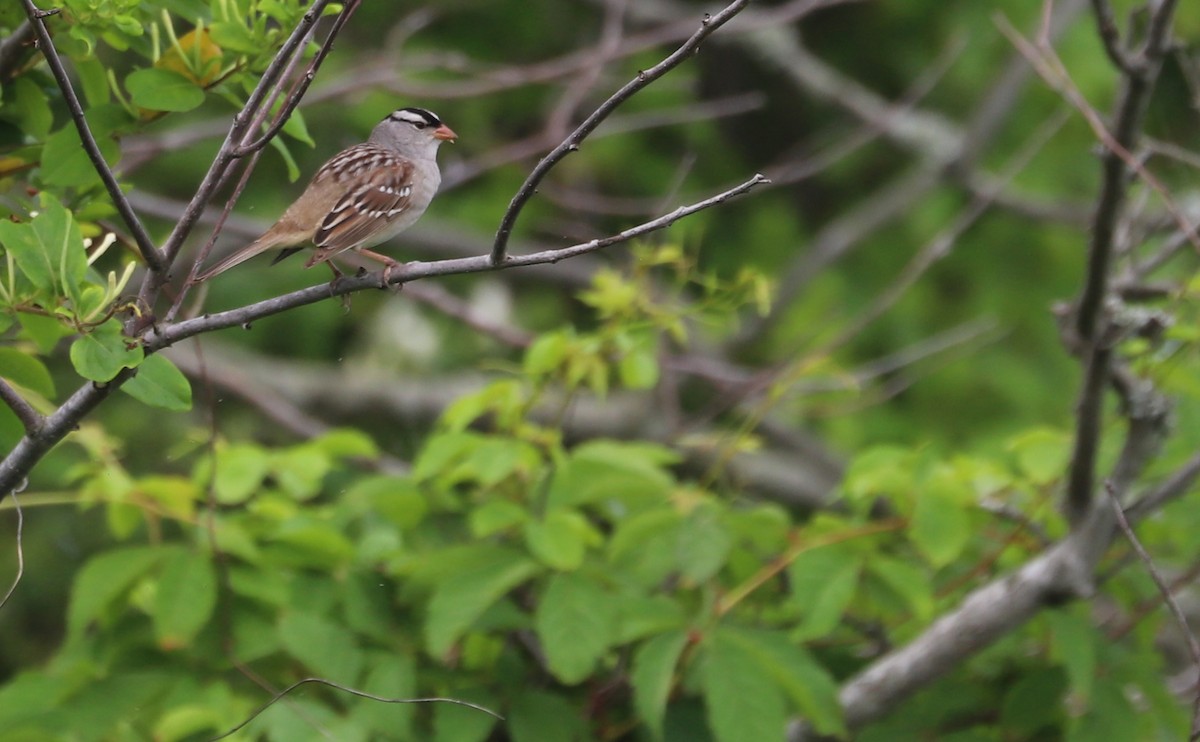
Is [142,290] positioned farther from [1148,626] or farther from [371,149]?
[1148,626]

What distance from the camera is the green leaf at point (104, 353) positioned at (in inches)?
74.3

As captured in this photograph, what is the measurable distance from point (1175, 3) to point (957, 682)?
1.65 m

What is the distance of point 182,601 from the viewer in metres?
3.04

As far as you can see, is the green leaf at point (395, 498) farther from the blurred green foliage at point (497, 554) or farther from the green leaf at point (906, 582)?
the green leaf at point (906, 582)

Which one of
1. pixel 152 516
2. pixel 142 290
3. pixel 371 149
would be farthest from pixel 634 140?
pixel 142 290

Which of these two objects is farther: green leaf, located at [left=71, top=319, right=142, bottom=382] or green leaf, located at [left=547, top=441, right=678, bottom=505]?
green leaf, located at [left=547, top=441, right=678, bottom=505]

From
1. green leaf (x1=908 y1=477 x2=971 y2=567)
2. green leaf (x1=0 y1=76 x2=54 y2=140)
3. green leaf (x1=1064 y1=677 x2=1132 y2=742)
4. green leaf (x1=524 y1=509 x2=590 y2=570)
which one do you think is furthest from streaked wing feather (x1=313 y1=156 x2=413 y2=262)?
green leaf (x1=1064 y1=677 x2=1132 y2=742)

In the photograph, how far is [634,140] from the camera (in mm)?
7887

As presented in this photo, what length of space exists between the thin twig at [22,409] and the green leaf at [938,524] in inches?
77.5

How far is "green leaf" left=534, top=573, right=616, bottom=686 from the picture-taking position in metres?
2.89

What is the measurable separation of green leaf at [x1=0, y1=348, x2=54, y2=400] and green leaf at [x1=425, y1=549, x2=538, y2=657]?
3.26 ft

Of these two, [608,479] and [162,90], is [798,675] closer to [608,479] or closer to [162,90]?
[608,479]

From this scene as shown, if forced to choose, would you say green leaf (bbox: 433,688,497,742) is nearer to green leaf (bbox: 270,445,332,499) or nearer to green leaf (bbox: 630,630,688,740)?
green leaf (bbox: 630,630,688,740)

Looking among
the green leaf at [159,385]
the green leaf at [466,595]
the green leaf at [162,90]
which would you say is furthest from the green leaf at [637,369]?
the green leaf at [159,385]
